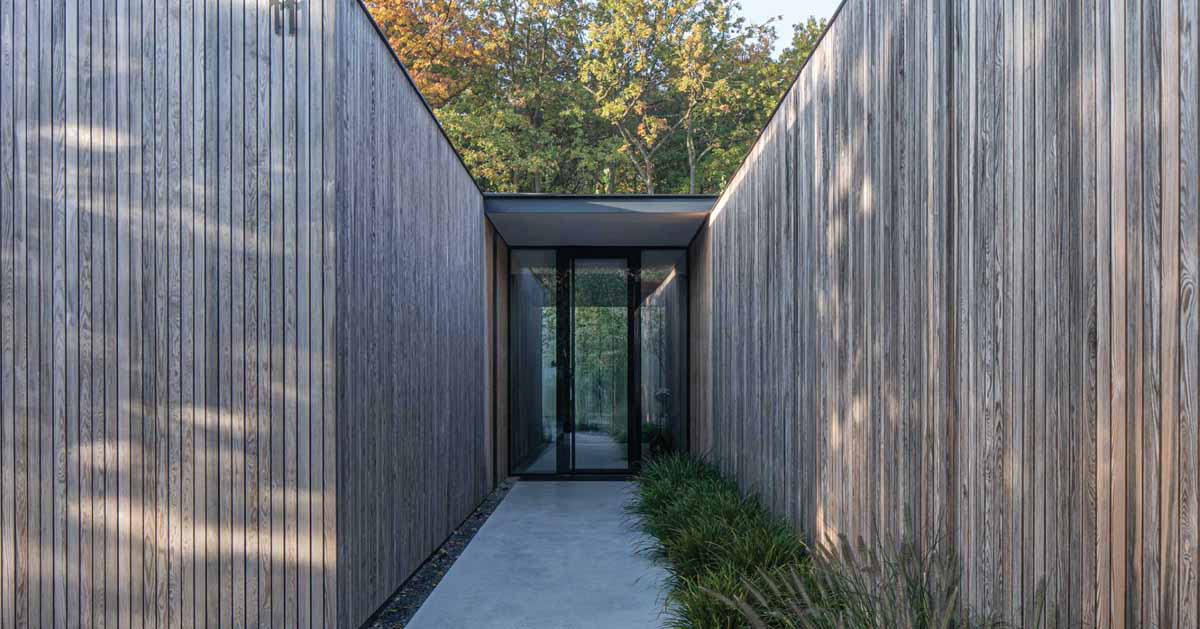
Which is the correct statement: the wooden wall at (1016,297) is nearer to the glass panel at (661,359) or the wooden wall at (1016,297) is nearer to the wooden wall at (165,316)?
the wooden wall at (165,316)

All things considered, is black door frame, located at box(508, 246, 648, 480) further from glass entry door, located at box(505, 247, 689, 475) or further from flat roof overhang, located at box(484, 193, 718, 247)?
flat roof overhang, located at box(484, 193, 718, 247)

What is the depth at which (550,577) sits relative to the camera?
4867 mm

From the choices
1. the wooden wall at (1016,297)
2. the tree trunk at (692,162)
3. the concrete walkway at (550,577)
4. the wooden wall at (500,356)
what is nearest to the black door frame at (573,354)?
the wooden wall at (500,356)

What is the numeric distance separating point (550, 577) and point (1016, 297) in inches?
138

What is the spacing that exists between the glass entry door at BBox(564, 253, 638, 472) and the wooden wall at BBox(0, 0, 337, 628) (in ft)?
19.4

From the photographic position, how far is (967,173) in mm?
2336

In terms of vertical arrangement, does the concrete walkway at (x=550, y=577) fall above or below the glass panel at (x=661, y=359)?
below

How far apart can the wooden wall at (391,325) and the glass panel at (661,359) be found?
3238mm

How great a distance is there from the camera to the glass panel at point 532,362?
909 cm

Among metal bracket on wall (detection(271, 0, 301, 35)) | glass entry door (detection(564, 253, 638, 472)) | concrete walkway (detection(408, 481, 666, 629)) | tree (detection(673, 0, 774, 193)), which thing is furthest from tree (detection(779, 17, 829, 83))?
metal bracket on wall (detection(271, 0, 301, 35))

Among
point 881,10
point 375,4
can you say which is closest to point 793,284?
point 881,10

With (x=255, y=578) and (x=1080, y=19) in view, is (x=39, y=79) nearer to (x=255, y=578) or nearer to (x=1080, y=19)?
(x=255, y=578)

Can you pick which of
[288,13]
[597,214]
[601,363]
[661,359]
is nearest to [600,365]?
[601,363]

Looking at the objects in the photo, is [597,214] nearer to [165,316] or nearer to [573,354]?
[573,354]
